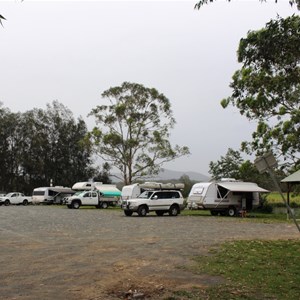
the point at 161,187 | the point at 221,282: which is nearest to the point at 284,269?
the point at 221,282

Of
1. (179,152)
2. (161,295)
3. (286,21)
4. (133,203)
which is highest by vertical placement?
(179,152)

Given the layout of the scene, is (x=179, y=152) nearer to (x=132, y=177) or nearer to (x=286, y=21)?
(x=132, y=177)

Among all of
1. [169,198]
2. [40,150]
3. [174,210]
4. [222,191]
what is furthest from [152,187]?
[40,150]

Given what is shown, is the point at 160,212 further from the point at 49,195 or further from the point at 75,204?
the point at 49,195

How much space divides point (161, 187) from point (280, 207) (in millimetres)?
15735

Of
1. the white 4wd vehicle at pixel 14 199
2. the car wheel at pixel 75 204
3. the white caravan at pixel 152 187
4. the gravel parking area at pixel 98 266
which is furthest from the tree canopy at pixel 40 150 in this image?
the gravel parking area at pixel 98 266

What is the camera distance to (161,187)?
3406cm

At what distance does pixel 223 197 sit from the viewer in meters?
32.7

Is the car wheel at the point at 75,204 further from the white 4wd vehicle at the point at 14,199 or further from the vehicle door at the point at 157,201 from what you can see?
the white 4wd vehicle at the point at 14,199

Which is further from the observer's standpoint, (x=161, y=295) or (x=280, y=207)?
(x=280, y=207)

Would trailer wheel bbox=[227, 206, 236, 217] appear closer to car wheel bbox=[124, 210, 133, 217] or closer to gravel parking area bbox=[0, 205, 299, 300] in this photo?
car wheel bbox=[124, 210, 133, 217]

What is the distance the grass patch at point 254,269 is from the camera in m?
7.65

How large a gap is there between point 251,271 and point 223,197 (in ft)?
76.7

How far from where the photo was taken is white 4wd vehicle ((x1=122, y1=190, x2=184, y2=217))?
2970 cm
